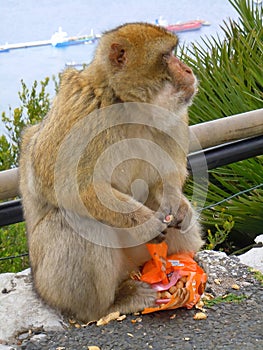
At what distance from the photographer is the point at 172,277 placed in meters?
2.96

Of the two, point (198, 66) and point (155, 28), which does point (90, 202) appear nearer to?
point (155, 28)

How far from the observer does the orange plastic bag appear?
114 inches

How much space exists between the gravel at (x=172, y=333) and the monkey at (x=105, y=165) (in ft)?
0.27

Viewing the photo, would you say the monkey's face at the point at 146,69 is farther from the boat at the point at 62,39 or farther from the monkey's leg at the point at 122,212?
the boat at the point at 62,39

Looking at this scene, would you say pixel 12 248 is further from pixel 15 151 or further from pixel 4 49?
pixel 4 49

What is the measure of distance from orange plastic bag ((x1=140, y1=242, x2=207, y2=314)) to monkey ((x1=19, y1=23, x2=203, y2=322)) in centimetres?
7

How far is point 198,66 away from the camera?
5215 millimetres

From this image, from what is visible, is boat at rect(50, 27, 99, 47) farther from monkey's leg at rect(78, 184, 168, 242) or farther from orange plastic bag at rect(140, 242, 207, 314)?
monkey's leg at rect(78, 184, 168, 242)

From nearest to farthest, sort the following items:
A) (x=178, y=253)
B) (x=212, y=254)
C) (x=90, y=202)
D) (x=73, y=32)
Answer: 1. (x=90, y=202)
2. (x=178, y=253)
3. (x=212, y=254)
4. (x=73, y=32)

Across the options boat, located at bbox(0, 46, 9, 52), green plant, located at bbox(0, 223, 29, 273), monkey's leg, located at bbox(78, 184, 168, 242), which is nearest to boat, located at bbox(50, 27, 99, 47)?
boat, located at bbox(0, 46, 9, 52)

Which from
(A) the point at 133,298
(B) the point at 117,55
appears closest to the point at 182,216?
(A) the point at 133,298

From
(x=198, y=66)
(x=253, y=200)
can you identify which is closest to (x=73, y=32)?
(x=198, y=66)

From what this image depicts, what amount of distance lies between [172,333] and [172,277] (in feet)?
0.84

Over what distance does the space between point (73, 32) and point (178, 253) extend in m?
3.98
